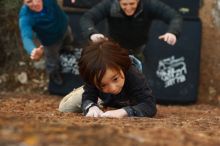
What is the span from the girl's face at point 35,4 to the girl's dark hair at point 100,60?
63.6 inches

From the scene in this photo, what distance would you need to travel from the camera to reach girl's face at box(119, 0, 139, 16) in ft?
14.5

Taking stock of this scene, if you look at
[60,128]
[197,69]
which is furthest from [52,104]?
[60,128]

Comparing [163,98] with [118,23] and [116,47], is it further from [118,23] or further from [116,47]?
[116,47]

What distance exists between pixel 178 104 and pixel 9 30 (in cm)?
191

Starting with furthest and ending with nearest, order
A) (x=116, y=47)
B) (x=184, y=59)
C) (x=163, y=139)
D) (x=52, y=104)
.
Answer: (x=184, y=59) → (x=52, y=104) → (x=116, y=47) → (x=163, y=139)

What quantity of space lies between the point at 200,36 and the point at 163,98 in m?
0.72

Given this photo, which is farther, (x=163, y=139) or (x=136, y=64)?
(x=136, y=64)

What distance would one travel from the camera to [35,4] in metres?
4.74

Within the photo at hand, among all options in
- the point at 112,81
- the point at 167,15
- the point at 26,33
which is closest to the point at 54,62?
the point at 26,33

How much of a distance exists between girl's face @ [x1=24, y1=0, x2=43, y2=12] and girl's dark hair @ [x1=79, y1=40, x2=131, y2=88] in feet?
5.30

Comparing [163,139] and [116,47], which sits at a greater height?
[116,47]

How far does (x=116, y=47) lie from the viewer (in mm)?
3238

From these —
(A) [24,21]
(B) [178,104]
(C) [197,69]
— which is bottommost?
(B) [178,104]

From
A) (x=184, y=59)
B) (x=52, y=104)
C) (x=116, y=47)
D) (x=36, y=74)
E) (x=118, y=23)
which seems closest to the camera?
(x=116, y=47)
